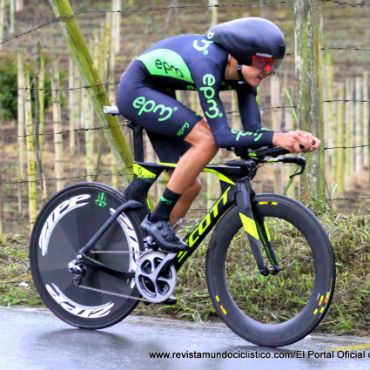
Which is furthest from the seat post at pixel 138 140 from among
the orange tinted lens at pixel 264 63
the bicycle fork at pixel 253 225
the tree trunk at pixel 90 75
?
the tree trunk at pixel 90 75

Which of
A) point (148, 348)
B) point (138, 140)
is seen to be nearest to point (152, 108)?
point (138, 140)

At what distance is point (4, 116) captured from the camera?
17.0 meters

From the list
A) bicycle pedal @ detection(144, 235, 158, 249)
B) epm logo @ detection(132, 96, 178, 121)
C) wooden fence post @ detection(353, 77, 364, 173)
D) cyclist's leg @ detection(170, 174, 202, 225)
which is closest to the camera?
epm logo @ detection(132, 96, 178, 121)

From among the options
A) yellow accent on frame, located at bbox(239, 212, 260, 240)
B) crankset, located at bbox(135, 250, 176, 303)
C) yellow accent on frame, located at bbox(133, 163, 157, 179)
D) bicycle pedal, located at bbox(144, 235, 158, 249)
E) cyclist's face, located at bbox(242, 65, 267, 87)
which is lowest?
crankset, located at bbox(135, 250, 176, 303)

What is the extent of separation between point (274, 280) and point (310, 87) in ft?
5.52

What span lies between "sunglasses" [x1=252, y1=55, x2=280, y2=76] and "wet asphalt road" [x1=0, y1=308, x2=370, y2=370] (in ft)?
5.03

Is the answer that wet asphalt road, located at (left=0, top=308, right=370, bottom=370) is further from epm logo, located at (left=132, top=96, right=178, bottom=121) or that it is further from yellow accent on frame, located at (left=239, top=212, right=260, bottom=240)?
epm logo, located at (left=132, top=96, right=178, bottom=121)

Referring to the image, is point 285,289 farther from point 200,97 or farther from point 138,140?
point 200,97

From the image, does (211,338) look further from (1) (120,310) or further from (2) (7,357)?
(2) (7,357)

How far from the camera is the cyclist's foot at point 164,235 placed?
535cm

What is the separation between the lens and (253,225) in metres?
5.16

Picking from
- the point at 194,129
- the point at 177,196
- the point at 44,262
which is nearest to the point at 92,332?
the point at 44,262

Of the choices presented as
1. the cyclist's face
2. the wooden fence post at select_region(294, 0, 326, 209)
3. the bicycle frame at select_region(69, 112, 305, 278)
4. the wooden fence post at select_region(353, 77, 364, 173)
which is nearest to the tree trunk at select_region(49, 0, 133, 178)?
the wooden fence post at select_region(294, 0, 326, 209)

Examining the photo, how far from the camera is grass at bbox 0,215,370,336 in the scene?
5836 mm
